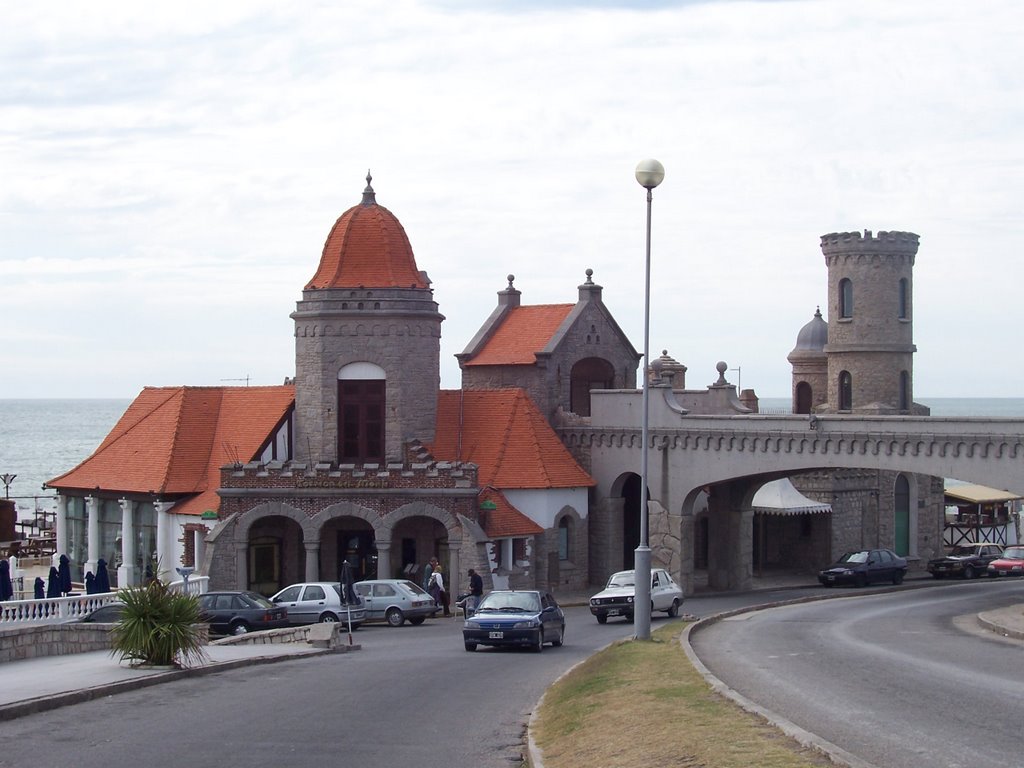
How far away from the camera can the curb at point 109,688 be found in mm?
19125

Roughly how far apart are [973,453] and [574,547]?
1354 cm

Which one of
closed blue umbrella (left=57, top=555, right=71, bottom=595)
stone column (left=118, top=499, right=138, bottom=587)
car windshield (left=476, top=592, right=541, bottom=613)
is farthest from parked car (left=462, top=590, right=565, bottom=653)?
stone column (left=118, top=499, right=138, bottom=587)

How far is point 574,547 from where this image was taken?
47.0 meters

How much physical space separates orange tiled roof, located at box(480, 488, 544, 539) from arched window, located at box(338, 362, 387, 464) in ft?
12.9

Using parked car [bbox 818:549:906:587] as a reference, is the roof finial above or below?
above

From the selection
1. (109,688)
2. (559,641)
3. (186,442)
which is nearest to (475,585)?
(559,641)

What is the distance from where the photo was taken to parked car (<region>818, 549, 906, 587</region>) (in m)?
49.0

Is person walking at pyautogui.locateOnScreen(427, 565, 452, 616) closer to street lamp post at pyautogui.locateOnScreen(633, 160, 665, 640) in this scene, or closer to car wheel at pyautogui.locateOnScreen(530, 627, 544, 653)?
car wheel at pyautogui.locateOnScreen(530, 627, 544, 653)

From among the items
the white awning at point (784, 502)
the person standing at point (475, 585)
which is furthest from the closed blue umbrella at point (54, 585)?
the white awning at point (784, 502)

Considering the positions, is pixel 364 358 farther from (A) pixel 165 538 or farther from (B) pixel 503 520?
(A) pixel 165 538

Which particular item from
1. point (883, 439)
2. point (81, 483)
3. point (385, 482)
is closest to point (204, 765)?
point (385, 482)

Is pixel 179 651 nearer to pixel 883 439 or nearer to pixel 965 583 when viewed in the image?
pixel 883 439

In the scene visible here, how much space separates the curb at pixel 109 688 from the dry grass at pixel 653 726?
6.34 meters

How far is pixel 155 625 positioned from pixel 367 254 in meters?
23.3
